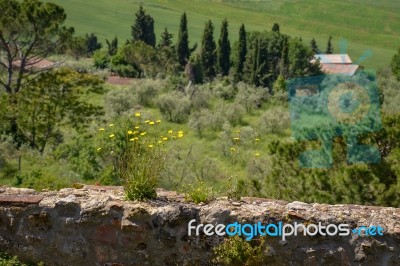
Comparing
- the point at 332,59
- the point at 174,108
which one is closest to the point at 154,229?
the point at 174,108

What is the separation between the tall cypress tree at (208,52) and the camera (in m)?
59.3

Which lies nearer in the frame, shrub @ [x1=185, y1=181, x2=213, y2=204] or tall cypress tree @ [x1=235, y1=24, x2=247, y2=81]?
shrub @ [x1=185, y1=181, x2=213, y2=204]

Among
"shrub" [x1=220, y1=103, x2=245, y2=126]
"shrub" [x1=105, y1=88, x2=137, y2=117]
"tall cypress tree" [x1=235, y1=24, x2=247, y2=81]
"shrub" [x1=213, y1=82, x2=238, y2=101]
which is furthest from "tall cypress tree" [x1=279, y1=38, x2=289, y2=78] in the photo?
"shrub" [x1=105, y1=88, x2=137, y2=117]

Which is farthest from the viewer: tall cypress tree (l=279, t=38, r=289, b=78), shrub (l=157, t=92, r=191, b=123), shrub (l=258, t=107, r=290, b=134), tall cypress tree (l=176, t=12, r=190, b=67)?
tall cypress tree (l=176, t=12, r=190, b=67)

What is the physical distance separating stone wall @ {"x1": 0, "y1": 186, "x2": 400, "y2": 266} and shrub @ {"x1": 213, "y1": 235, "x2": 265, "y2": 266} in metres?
0.07

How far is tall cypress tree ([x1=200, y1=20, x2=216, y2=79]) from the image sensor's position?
59344 millimetres

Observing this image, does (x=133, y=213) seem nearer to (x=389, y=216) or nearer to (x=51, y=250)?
(x=51, y=250)

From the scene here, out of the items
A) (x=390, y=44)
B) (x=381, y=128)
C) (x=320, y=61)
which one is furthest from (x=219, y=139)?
(x=390, y=44)

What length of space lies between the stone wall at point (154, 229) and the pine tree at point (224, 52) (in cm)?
5455

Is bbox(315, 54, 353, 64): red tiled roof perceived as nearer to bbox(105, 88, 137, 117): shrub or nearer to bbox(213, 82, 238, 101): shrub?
bbox(213, 82, 238, 101): shrub

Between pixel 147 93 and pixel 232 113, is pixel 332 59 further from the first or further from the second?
pixel 232 113

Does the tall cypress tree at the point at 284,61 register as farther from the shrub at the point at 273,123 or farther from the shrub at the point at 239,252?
the shrub at the point at 239,252

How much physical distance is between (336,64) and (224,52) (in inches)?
586

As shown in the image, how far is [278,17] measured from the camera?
11312 centimetres
